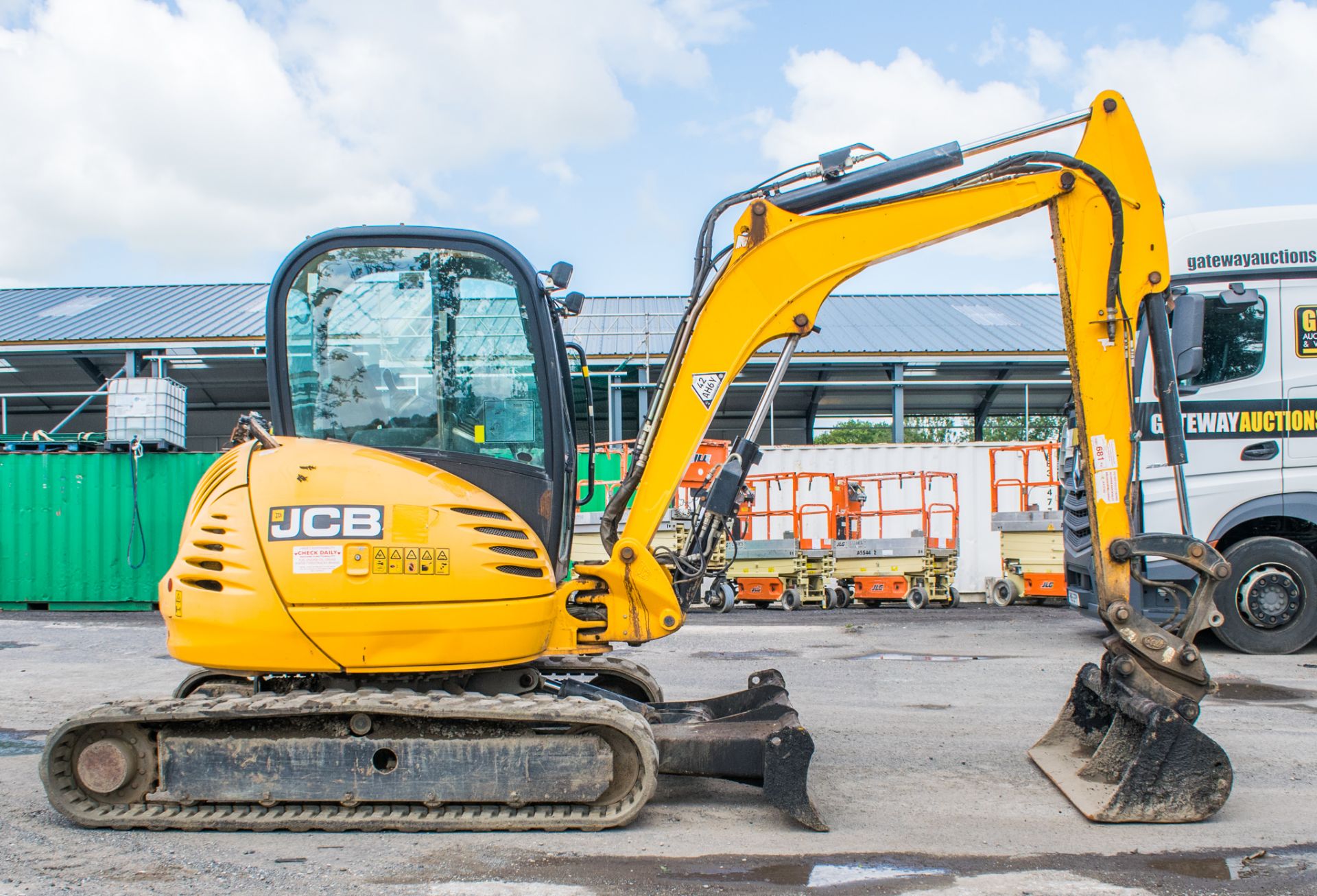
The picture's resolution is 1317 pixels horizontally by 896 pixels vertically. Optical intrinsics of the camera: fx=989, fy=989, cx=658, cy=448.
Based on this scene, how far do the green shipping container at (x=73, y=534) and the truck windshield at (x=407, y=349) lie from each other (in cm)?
1328

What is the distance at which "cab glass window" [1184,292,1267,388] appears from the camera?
32.3 feet

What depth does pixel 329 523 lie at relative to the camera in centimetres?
421

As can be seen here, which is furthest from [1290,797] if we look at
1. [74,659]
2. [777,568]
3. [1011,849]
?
[777,568]

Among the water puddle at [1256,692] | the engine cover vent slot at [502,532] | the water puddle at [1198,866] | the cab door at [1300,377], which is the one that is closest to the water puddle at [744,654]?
the water puddle at [1256,692]

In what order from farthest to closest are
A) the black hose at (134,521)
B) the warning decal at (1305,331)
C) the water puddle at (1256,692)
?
the black hose at (134,521) → the warning decal at (1305,331) → the water puddle at (1256,692)

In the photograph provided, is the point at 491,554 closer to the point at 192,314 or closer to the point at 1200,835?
the point at 1200,835

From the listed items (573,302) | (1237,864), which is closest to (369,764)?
(573,302)

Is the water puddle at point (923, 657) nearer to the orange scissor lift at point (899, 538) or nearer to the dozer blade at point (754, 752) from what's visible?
the dozer blade at point (754, 752)

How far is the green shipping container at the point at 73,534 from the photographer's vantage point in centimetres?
1650

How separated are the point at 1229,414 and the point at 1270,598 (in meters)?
1.84

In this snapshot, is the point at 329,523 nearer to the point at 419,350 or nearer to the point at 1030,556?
the point at 419,350

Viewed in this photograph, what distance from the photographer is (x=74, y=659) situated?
1023cm

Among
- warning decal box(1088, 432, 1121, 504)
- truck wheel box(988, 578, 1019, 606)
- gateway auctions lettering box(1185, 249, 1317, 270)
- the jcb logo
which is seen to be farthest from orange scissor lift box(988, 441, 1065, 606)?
the jcb logo

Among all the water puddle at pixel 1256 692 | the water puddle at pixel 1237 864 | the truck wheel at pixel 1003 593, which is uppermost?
the water puddle at pixel 1237 864
